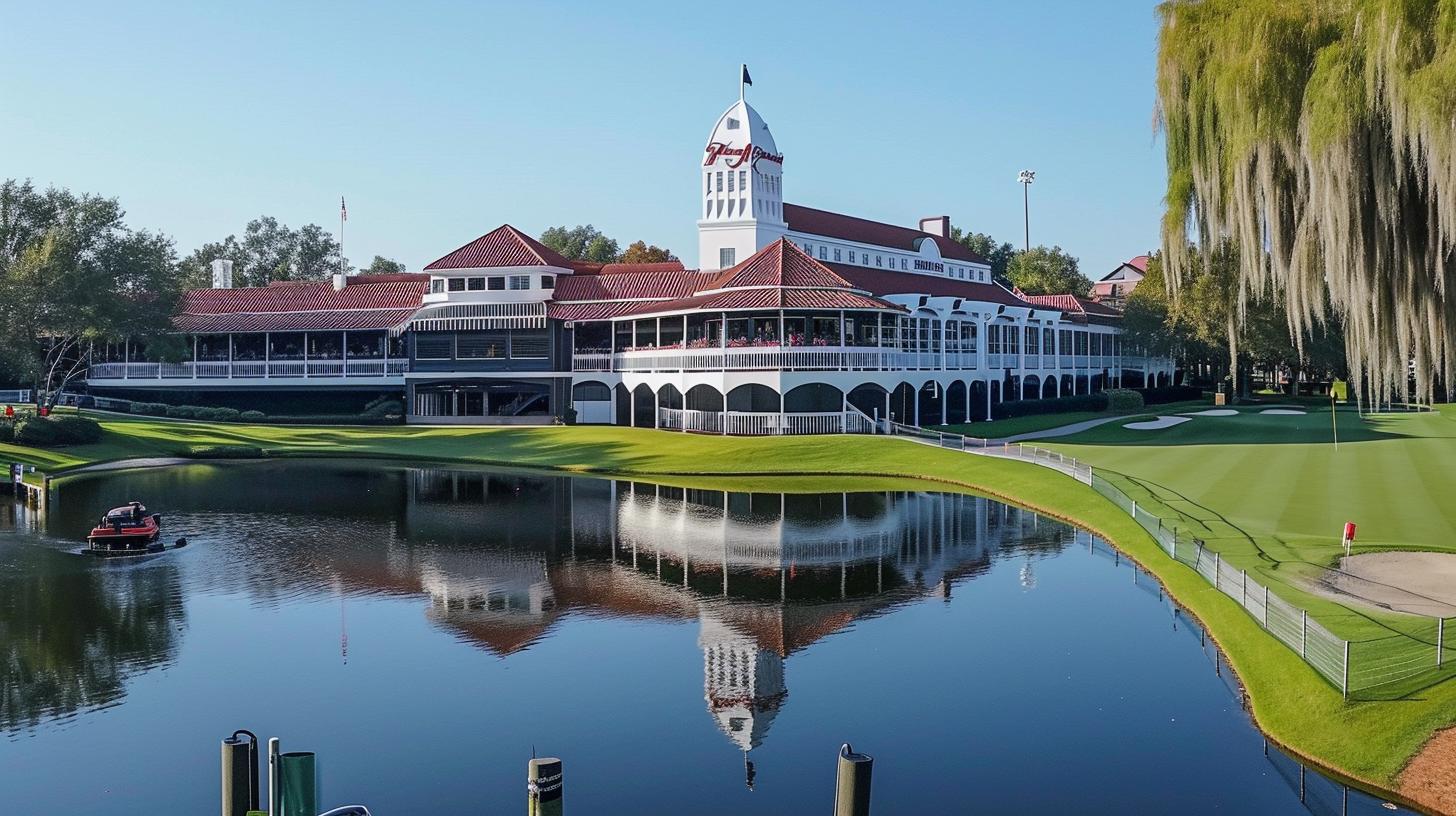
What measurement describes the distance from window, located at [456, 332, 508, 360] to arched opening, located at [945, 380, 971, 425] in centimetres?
2396

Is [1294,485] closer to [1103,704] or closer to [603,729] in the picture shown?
[1103,704]

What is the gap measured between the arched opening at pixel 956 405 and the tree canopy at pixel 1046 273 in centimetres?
5556

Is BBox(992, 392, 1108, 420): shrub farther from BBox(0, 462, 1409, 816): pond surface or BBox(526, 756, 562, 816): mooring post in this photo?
BBox(526, 756, 562, 816): mooring post

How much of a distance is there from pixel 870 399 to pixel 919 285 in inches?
783

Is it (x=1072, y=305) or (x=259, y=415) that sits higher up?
(x=1072, y=305)

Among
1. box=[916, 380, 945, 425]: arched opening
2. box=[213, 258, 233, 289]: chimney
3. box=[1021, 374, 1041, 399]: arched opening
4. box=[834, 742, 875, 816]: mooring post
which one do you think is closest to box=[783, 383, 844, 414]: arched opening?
box=[916, 380, 945, 425]: arched opening

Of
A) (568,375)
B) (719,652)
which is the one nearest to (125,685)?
(719,652)

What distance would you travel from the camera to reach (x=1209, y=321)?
248ft

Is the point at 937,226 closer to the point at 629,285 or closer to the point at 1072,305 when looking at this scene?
the point at 1072,305

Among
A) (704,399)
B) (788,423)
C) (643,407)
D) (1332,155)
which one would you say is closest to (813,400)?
(788,423)

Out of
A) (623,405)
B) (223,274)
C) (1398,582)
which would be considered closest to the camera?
(1398,582)

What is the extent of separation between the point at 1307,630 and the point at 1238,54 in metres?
9.13

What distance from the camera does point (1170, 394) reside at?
87750 millimetres

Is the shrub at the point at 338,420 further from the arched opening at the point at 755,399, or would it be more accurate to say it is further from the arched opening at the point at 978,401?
the arched opening at the point at 978,401
